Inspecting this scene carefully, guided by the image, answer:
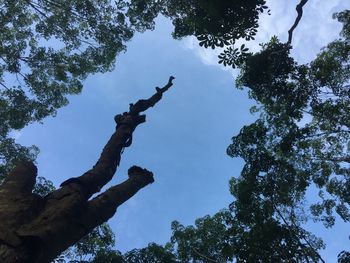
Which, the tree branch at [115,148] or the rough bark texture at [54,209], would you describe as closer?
the rough bark texture at [54,209]

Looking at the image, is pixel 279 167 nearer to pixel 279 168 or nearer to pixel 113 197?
pixel 279 168

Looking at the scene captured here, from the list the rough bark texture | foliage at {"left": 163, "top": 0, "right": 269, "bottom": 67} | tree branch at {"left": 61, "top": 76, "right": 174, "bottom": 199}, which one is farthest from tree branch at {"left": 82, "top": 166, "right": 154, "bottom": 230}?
foliage at {"left": 163, "top": 0, "right": 269, "bottom": 67}

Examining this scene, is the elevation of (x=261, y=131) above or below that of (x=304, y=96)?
below

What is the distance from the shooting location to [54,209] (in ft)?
19.2

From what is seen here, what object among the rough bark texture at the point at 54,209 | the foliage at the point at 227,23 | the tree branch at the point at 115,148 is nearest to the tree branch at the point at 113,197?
the rough bark texture at the point at 54,209

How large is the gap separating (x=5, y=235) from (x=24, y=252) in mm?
344

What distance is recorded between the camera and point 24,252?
15.9 ft

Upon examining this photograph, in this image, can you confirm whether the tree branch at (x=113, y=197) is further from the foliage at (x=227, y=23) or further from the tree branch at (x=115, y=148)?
the foliage at (x=227, y=23)

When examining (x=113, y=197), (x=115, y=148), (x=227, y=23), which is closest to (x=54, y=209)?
(x=113, y=197)

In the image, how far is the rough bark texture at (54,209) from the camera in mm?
4988

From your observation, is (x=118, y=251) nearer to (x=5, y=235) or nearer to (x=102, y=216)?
(x=102, y=216)

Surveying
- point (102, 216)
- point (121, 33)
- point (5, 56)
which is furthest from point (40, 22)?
point (102, 216)

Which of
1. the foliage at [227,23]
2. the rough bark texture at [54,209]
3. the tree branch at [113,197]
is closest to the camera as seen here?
the rough bark texture at [54,209]

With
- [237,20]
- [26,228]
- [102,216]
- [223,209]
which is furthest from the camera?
[223,209]
